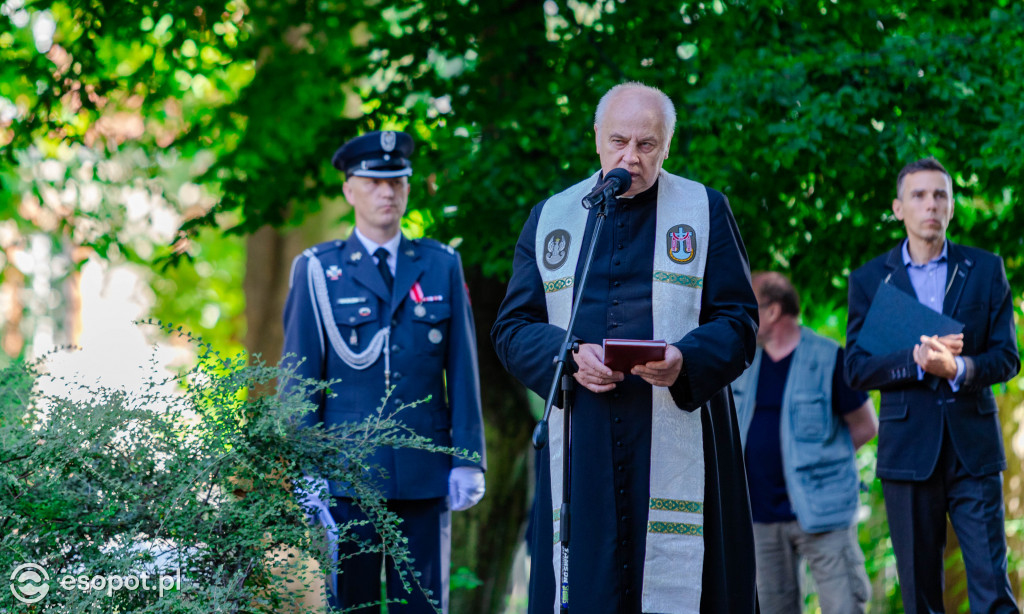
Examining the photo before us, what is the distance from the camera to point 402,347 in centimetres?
526

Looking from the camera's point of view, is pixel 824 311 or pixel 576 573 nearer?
pixel 576 573

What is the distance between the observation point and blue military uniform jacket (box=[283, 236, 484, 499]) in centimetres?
512

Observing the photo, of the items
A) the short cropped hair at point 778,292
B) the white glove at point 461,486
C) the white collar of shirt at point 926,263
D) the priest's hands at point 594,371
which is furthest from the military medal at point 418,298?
the white collar of shirt at point 926,263

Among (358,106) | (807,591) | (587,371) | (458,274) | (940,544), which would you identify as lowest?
(807,591)

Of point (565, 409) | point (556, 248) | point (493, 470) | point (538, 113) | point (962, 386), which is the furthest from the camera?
point (493, 470)

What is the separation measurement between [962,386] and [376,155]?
2868 millimetres

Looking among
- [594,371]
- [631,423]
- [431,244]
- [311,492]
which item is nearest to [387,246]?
[431,244]

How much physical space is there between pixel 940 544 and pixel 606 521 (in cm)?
224

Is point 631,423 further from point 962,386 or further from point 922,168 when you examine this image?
point 922,168

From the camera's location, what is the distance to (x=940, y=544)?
531 cm

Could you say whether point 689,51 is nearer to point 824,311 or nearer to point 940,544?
point 824,311

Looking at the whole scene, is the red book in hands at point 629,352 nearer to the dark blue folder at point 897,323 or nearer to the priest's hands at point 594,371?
the priest's hands at point 594,371

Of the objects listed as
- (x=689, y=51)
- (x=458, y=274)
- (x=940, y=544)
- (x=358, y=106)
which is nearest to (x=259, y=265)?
(x=358, y=106)

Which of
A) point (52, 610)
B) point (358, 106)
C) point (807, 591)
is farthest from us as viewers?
point (358, 106)
